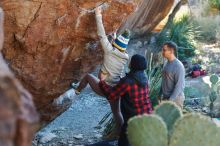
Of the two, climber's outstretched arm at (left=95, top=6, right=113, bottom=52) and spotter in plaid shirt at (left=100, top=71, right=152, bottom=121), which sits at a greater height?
climber's outstretched arm at (left=95, top=6, right=113, bottom=52)

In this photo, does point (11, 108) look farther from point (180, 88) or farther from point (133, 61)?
point (180, 88)

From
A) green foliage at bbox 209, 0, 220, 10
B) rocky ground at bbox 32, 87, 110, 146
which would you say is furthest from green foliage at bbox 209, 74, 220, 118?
green foliage at bbox 209, 0, 220, 10

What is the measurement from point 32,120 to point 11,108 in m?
0.12

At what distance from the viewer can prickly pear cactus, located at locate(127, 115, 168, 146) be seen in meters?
3.97

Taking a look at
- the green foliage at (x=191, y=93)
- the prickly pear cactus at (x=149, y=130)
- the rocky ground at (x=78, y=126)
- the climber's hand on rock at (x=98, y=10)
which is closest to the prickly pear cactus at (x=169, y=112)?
the prickly pear cactus at (x=149, y=130)

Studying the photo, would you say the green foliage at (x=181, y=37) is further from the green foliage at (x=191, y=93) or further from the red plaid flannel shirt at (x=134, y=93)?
the red plaid flannel shirt at (x=134, y=93)

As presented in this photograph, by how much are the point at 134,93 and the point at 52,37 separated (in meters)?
1.26

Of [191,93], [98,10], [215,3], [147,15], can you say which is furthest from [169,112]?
[215,3]

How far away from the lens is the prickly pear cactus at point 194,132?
154 inches

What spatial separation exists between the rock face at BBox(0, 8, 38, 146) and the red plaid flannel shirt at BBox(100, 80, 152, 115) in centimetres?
373

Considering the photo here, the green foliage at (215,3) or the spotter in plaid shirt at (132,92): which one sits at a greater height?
the spotter in plaid shirt at (132,92)

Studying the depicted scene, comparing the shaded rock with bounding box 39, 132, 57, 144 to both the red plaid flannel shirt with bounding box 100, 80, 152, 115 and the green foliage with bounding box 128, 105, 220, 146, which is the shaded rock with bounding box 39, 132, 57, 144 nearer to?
the red plaid flannel shirt with bounding box 100, 80, 152, 115

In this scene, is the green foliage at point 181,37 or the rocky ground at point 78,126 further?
the green foliage at point 181,37

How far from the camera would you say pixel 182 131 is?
396 cm
